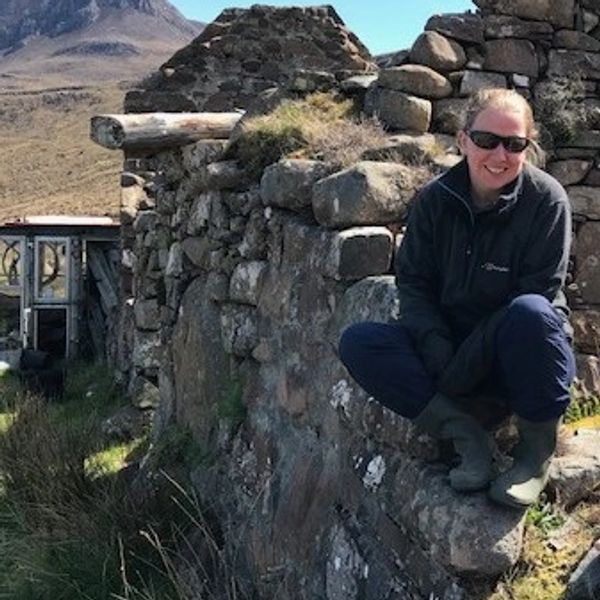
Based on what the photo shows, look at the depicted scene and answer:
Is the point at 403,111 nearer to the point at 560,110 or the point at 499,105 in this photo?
the point at 560,110

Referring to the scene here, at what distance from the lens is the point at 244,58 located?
1114 cm

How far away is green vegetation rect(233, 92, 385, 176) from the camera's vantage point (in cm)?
468

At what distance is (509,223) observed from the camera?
10.3 ft

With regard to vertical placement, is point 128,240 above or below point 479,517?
below

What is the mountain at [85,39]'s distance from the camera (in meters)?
95.3

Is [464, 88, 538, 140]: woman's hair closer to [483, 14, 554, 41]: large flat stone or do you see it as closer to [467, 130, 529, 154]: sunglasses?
[467, 130, 529, 154]: sunglasses

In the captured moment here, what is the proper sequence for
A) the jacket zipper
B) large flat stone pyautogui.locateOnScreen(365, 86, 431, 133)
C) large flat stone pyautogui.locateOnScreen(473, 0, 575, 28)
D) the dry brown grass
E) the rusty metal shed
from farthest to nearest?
1. the dry brown grass
2. the rusty metal shed
3. large flat stone pyautogui.locateOnScreen(473, 0, 575, 28)
4. large flat stone pyautogui.locateOnScreen(365, 86, 431, 133)
5. the jacket zipper

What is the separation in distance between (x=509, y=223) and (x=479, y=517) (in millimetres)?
970

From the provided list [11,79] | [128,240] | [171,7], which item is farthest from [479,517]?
[171,7]

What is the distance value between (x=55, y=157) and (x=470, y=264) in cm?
4837

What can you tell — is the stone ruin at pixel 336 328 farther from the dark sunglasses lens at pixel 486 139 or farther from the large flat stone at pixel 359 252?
the dark sunglasses lens at pixel 486 139

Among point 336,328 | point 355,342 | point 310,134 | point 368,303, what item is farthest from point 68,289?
point 355,342

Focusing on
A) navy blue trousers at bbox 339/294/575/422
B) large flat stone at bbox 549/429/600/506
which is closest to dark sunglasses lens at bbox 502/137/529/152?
navy blue trousers at bbox 339/294/575/422

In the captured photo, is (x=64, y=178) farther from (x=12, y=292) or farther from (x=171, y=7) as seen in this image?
(x=171, y=7)
